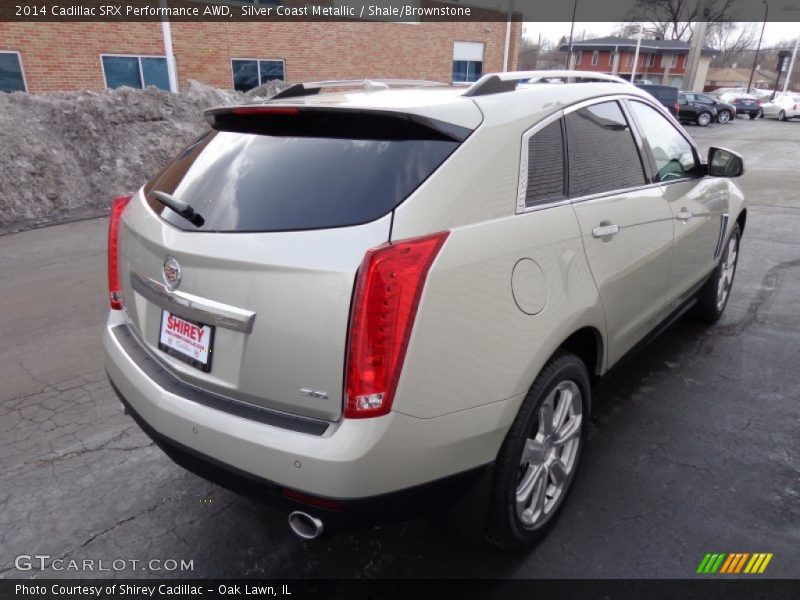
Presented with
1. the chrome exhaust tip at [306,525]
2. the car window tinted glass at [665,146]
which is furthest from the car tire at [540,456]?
the car window tinted glass at [665,146]

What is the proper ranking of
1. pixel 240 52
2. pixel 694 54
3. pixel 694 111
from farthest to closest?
pixel 694 54 → pixel 694 111 → pixel 240 52

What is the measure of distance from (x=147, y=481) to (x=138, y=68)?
54.4 ft

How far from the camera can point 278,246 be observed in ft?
6.10

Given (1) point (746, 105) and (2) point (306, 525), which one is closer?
(2) point (306, 525)

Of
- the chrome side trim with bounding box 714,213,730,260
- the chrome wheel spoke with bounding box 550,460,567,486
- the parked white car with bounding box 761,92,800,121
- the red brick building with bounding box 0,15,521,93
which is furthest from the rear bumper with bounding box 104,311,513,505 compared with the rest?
the parked white car with bounding box 761,92,800,121

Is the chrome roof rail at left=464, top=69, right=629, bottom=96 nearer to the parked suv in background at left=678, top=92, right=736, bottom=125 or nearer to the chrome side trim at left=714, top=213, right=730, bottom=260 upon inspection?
the chrome side trim at left=714, top=213, right=730, bottom=260

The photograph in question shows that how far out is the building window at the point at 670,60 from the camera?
210ft

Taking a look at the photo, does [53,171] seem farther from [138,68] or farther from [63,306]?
[138,68]

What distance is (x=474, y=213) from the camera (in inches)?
77.7

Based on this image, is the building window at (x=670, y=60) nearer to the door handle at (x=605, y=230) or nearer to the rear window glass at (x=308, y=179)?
the door handle at (x=605, y=230)

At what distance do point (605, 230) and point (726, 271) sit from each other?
9.17ft

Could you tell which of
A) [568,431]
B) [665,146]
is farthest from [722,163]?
[568,431]

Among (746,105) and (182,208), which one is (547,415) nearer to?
(182,208)

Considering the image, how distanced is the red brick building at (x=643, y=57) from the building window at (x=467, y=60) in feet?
138
